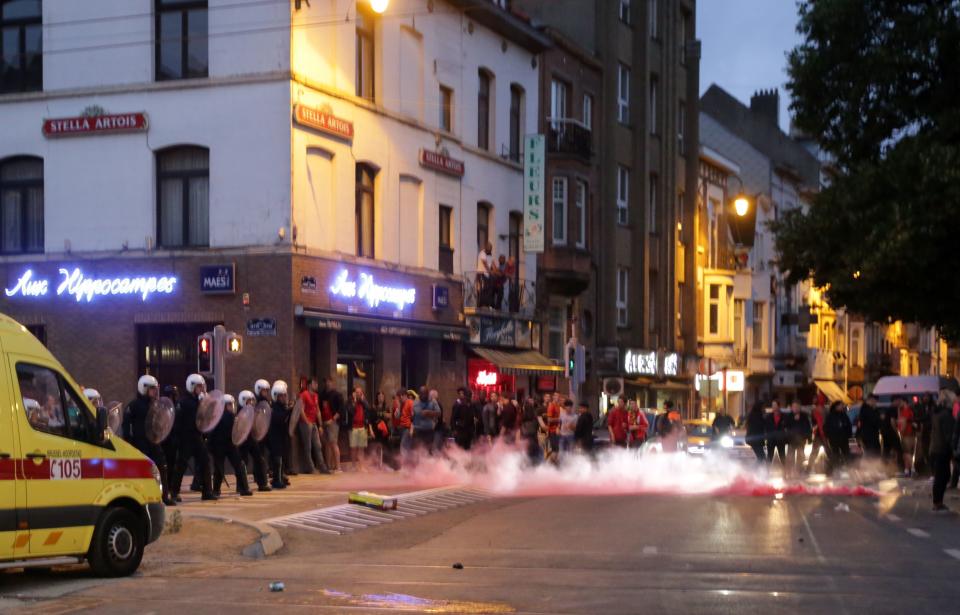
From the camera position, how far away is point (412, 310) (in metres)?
33.4

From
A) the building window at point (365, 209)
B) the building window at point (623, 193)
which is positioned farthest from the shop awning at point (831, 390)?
the building window at point (365, 209)

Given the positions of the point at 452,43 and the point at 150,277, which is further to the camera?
the point at 452,43

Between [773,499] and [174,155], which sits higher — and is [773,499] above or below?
below

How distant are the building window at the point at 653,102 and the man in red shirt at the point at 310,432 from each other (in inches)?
1028

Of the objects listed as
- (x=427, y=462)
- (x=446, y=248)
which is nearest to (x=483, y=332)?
(x=446, y=248)

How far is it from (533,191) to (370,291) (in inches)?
338

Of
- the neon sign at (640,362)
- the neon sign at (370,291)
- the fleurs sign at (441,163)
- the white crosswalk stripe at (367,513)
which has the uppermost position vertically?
the fleurs sign at (441,163)

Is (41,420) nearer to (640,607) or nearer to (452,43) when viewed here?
(640,607)

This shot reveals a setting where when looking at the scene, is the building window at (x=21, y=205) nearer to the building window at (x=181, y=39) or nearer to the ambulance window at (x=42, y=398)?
the building window at (x=181, y=39)

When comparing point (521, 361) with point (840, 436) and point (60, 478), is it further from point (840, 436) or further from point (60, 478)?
point (60, 478)

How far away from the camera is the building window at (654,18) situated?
5056 centimetres

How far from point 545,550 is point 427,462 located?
12.4m

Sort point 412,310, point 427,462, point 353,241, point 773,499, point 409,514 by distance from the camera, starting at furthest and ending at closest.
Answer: point 412,310 < point 353,241 < point 427,462 < point 773,499 < point 409,514

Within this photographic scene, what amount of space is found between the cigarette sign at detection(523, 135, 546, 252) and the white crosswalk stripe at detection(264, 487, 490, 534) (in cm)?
1553
